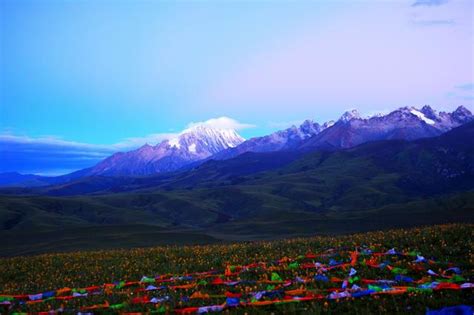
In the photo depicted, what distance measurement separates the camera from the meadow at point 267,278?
1246 cm

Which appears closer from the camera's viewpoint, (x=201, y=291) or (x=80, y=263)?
(x=201, y=291)

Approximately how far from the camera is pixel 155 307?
1297 centimetres

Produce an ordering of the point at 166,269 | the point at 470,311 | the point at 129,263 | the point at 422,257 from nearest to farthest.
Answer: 1. the point at 470,311
2. the point at 422,257
3. the point at 166,269
4. the point at 129,263

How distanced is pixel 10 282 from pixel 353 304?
14.7 m

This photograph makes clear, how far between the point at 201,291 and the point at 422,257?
800 cm

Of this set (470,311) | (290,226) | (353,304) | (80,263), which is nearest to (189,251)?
(80,263)

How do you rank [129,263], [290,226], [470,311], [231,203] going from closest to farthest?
1. [470,311]
2. [129,263]
3. [290,226]
4. [231,203]

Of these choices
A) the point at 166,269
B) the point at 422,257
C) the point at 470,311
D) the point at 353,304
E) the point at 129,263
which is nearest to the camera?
the point at 470,311

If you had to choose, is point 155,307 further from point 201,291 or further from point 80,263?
point 80,263

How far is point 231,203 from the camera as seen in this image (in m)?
182

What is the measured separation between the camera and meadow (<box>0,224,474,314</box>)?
12461mm

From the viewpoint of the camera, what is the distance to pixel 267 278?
15828 millimetres

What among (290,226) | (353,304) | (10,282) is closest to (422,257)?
(353,304)

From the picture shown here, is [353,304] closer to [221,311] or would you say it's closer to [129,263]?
[221,311]
